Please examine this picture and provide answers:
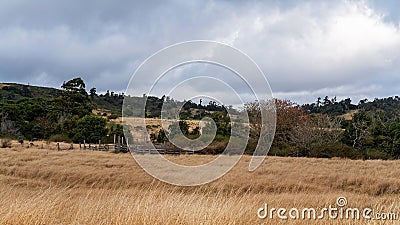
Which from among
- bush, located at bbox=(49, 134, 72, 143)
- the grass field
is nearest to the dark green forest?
bush, located at bbox=(49, 134, 72, 143)

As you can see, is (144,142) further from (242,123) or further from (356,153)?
(356,153)

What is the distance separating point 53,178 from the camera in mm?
15008

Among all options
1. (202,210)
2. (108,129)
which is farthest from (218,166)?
(108,129)

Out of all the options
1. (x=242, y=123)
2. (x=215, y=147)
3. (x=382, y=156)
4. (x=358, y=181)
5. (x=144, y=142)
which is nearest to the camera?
(x=358, y=181)

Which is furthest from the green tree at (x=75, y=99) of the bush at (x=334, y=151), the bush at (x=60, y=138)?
the bush at (x=334, y=151)

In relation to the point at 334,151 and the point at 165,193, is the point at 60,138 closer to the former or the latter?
the point at 334,151

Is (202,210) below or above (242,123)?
below

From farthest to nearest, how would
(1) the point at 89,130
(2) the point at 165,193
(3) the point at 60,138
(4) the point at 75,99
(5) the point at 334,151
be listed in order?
(4) the point at 75,99
(1) the point at 89,130
(3) the point at 60,138
(5) the point at 334,151
(2) the point at 165,193

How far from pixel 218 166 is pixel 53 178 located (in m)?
6.43

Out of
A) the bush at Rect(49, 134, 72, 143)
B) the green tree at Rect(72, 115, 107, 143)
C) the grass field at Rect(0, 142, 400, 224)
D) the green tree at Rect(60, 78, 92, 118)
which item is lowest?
the grass field at Rect(0, 142, 400, 224)

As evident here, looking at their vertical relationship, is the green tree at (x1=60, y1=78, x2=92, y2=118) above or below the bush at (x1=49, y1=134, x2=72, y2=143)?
above

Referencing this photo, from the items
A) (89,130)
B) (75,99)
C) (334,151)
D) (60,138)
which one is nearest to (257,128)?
(334,151)

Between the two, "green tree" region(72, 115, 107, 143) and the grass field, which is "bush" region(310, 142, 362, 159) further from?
"green tree" region(72, 115, 107, 143)

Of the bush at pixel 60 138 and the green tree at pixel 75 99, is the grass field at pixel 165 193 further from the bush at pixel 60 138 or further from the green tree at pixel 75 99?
the green tree at pixel 75 99
